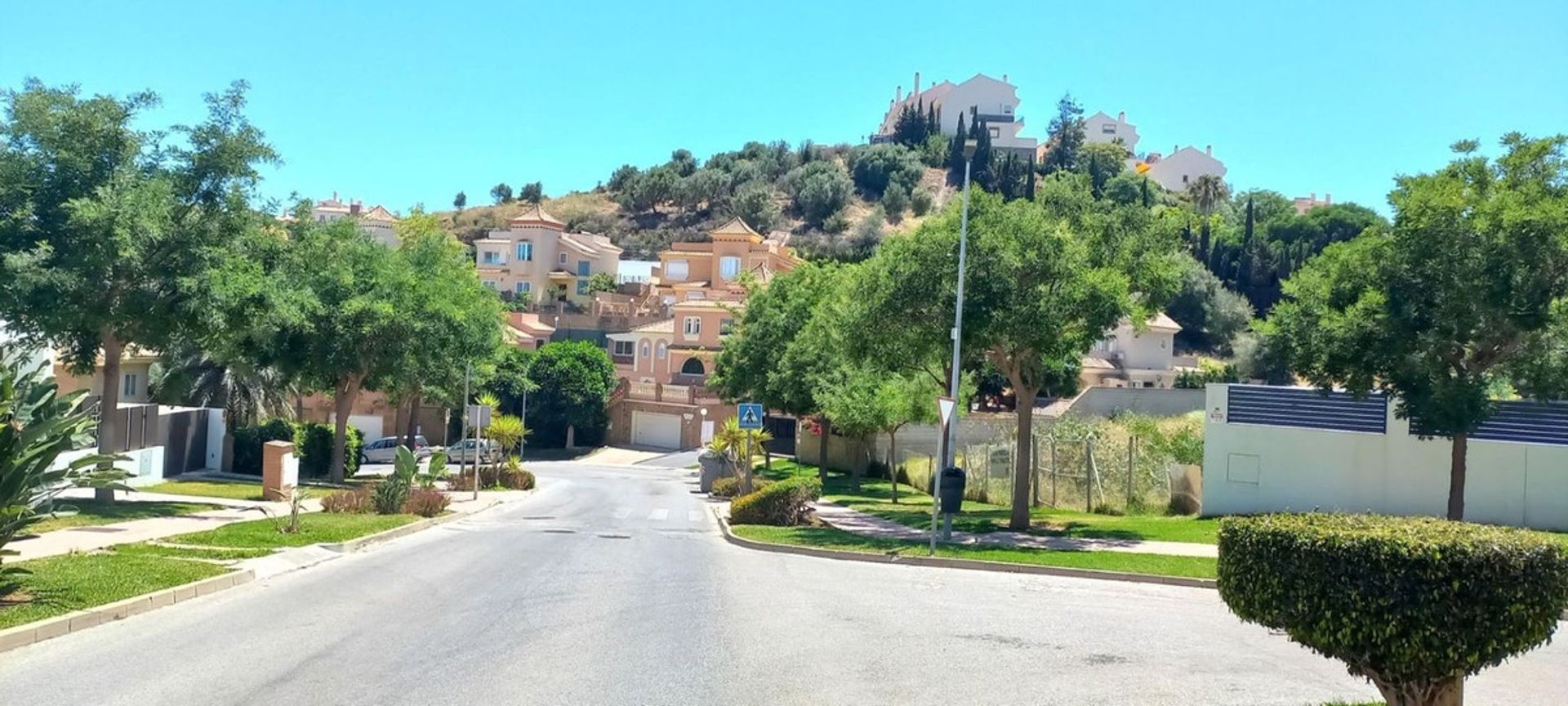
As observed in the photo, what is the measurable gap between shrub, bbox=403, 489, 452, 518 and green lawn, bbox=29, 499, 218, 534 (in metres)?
3.87

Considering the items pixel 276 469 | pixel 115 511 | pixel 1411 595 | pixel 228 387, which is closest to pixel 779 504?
pixel 276 469

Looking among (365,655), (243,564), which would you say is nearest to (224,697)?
(365,655)

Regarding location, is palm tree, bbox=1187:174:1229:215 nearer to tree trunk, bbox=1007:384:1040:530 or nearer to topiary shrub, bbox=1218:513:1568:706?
tree trunk, bbox=1007:384:1040:530

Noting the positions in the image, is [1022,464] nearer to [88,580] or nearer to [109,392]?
[88,580]

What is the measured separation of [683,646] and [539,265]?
9605 centimetres

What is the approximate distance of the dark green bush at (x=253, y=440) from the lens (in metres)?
36.2

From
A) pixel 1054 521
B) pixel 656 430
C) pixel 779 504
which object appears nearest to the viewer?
pixel 779 504

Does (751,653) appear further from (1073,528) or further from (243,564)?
(1073,528)

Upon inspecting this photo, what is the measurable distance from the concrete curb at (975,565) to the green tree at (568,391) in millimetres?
45461

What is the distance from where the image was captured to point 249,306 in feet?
76.3

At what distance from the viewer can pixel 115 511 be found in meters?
21.9

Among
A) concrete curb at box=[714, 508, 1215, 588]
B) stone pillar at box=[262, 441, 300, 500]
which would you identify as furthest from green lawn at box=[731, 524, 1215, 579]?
stone pillar at box=[262, 441, 300, 500]

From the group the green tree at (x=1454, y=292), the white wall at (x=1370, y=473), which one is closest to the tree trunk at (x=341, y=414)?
the white wall at (x=1370, y=473)

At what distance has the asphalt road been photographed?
28.3ft
